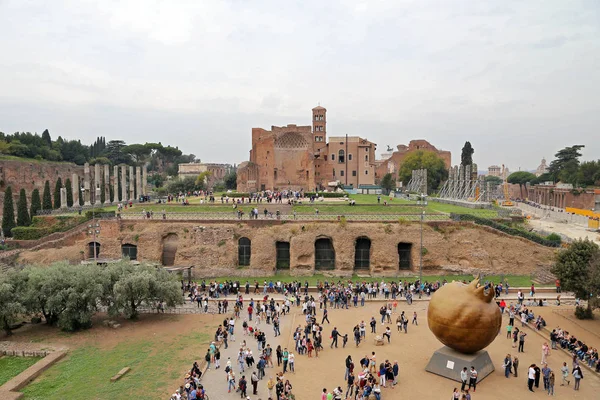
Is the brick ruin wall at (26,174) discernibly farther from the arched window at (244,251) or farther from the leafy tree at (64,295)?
the leafy tree at (64,295)

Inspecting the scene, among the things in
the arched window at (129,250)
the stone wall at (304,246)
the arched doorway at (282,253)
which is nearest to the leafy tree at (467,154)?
the stone wall at (304,246)

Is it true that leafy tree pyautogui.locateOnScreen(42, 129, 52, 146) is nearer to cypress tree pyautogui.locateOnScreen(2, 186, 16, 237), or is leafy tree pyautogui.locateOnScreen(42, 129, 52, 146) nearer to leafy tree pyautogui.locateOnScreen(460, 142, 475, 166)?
cypress tree pyautogui.locateOnScreen(2, 186, 16, 237)

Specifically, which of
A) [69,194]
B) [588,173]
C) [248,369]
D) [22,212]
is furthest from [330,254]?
[588,173]

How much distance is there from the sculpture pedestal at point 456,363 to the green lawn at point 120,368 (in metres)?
10.3

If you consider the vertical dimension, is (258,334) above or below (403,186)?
below

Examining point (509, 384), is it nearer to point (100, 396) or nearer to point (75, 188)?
point (100, 396)

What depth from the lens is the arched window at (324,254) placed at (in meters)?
35.2

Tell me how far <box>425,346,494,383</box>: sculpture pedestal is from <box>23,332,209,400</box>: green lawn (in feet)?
33.8

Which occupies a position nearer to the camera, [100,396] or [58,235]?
[100,396]

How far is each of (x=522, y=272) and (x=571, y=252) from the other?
33.1ft

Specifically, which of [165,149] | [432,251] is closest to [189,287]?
[432,251]

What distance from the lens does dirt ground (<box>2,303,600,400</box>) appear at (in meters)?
15.1

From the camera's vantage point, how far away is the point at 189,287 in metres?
29.5

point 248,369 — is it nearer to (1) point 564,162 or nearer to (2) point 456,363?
(2) point 456,363
